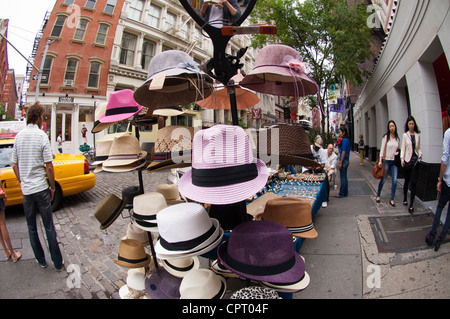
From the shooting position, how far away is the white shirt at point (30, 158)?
3.10 m

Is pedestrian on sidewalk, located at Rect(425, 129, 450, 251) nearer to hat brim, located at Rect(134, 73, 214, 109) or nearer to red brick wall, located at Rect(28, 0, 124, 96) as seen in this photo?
hat brim, located at Rect(134, 73, 214, 109)

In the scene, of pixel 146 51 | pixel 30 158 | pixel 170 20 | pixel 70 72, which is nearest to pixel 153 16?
pixel 170 20

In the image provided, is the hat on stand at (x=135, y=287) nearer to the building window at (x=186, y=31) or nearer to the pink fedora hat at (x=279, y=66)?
the pink fedora hat at (x=279, y=66)

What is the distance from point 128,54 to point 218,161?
21274mm

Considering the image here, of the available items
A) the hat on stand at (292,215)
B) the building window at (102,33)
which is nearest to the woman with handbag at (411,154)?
the hat on stand at (292,215)

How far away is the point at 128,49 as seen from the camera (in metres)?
18.9

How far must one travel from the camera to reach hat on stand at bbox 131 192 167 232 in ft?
6.49

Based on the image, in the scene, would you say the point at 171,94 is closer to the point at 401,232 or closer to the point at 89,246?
the point at 89,246

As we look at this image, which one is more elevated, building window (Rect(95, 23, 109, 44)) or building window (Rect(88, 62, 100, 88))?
building window (Rect(95, 23, 109, 44))

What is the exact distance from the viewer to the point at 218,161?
1.43 metres

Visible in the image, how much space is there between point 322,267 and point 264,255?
2334 millimetres

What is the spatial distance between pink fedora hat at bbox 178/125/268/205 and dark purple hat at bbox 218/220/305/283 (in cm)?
30

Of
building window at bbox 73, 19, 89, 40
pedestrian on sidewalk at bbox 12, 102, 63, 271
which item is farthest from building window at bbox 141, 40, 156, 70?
pedestrian on sidewalk at bbox 12, 102, 63, 271
